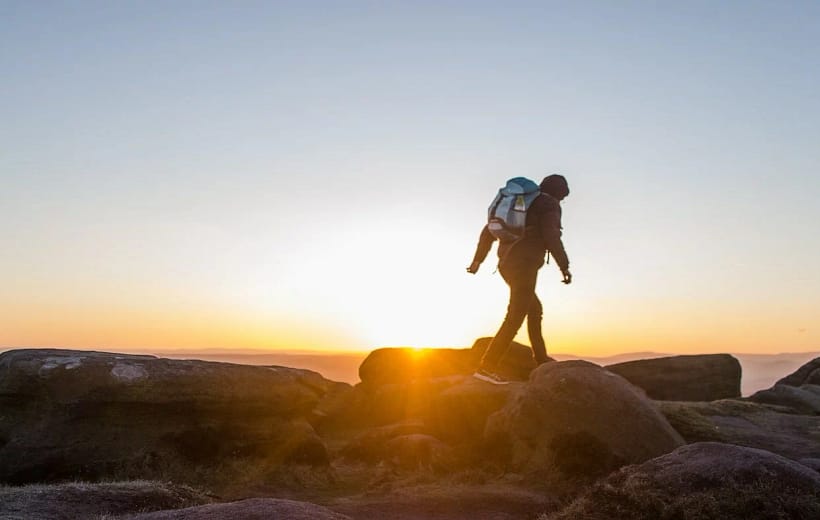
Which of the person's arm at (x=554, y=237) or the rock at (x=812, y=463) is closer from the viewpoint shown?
the rock at (x=812, y=463)

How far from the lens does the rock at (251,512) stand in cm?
750

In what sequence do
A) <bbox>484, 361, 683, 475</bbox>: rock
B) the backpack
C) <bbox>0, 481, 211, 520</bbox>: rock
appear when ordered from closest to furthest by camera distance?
<bbox>0, 481, 211, 520</bbox>: rock < <bbox>484, 361, 683, 475</bbox>: rock < the backpack

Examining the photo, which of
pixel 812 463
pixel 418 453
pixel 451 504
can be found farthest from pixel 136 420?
pixel 812 463

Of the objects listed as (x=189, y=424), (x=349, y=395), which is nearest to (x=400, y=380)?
(x=349, y=395)

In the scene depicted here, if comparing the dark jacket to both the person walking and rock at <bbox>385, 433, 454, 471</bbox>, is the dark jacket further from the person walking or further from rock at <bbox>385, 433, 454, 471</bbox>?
rock at <bbox>385, 433, 454, 471</bbox>

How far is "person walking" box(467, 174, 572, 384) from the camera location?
15.4m

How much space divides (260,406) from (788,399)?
14.0 m

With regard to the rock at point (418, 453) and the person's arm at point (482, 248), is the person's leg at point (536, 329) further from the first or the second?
the rock at point (418, 453)

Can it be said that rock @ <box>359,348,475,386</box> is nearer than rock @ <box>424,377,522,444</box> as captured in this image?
No

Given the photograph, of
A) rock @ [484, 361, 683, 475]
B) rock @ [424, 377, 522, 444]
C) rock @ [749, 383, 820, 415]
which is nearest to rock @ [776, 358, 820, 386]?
rock @ [749, 383, 820, 415]

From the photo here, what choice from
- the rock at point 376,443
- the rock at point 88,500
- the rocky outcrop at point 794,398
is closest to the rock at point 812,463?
the rocky outcrop at point 794,398

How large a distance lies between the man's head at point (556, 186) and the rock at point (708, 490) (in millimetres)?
7415

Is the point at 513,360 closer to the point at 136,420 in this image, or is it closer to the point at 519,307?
the point at 519,307

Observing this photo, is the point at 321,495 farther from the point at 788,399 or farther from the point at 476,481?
the point at 788,399
